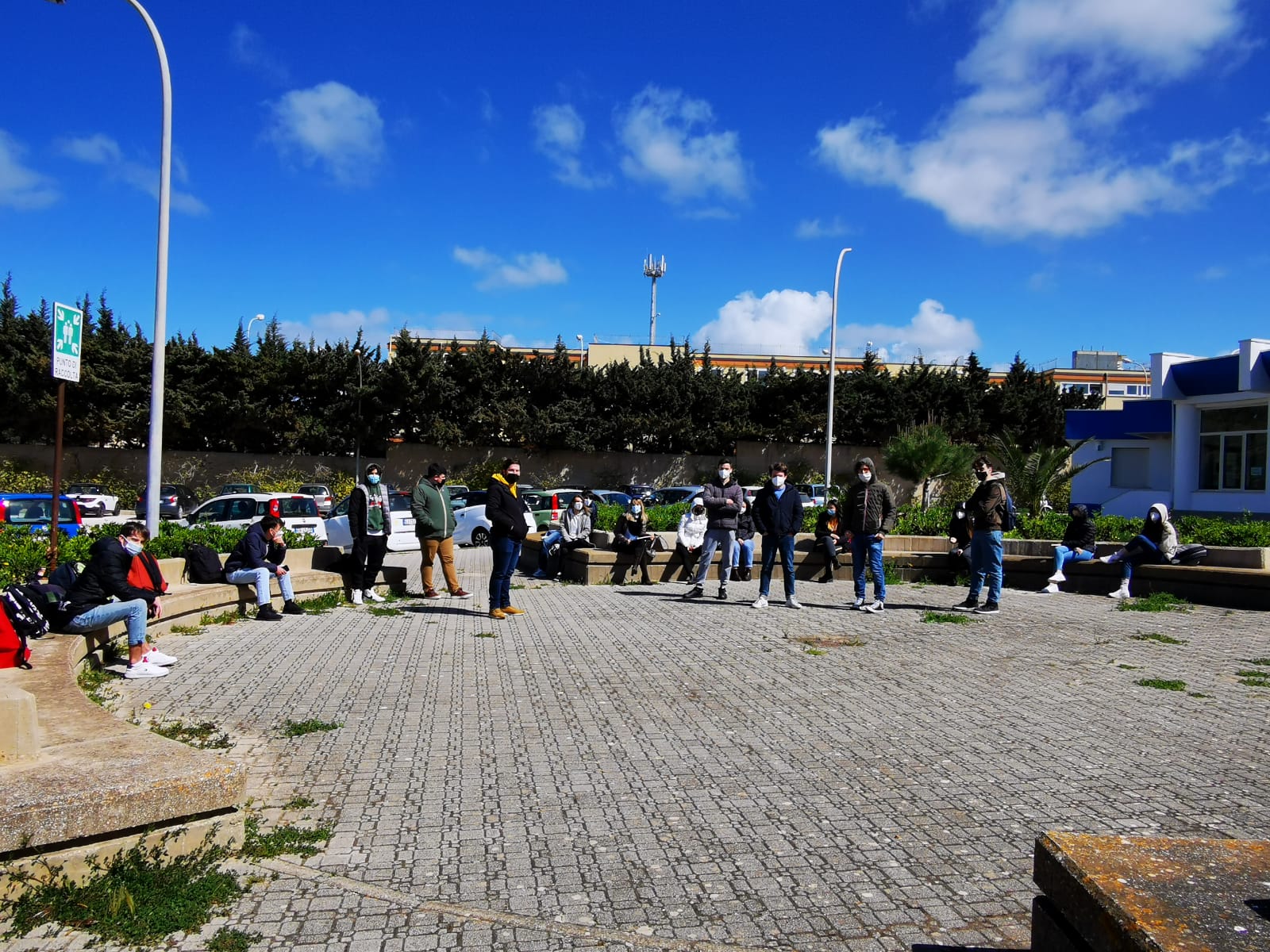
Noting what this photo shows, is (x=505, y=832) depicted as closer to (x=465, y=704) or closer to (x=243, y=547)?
(x=465, y=704)

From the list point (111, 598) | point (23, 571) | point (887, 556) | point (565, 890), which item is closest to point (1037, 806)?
point (565, 890)

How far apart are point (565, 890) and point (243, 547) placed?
26.7 ft

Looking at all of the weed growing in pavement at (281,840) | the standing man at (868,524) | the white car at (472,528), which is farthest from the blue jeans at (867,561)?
the white car at (472,528)

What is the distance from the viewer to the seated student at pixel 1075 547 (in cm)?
1366

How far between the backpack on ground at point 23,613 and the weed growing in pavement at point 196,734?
4.70 feet

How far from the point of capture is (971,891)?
382 cm

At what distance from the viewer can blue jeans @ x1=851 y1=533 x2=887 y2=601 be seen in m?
11.5

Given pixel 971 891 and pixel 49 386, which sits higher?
pixel 49 386

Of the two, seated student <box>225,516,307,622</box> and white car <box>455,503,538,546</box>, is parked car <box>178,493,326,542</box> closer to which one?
white car <box>455,503,538,546</box>

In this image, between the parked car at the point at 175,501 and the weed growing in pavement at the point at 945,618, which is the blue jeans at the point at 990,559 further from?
the parked car at the point at 175,501

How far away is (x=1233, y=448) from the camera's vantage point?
2730 centimetres

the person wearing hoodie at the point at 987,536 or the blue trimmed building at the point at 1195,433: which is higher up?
the blue trimmed building at the point at 1195,433

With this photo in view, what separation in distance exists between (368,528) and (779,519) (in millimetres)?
5189

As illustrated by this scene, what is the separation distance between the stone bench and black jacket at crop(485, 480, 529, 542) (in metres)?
8.44
